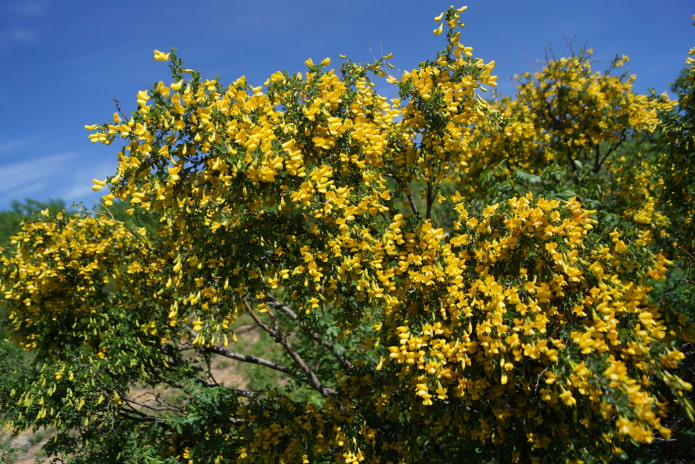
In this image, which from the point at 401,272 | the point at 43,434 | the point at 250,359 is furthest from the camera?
the point at 43,434

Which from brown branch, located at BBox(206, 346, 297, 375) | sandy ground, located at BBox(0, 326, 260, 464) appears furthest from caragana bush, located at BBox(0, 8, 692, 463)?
sandy ground, located at BBox(0, 326, 260, 464)

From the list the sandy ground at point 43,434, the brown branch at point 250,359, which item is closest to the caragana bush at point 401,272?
the brown branch at point 250,359

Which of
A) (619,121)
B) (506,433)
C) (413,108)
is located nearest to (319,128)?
(413,108)

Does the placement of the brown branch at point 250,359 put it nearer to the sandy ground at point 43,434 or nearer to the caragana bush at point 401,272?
the caragana bush at point 401,272

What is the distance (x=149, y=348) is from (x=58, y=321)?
1119mm

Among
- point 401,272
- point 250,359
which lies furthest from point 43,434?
point 401,272

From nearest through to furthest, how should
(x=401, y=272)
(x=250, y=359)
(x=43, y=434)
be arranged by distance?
(x=401, y=272), (x=250, y=359), (x=43, y=434)

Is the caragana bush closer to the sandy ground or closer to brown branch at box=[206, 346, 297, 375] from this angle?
brown branch at box=[206, 346, 297, 375]

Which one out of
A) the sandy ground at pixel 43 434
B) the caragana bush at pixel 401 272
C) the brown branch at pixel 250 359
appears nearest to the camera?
the caragana bush at pixel 401 272

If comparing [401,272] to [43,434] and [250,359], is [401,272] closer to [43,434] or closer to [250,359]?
[250,359]

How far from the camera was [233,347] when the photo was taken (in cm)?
1112

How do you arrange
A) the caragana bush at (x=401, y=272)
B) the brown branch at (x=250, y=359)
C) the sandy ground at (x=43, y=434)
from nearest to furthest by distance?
the caragana bush at (x=401, y=272)
the brown branch at (x=250, y=359)
the sandy ground at (x=43, y=434)

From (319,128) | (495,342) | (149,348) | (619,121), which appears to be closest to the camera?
(495,342)

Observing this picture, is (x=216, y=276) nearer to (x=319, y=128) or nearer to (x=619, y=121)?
(x=319, y=128)
